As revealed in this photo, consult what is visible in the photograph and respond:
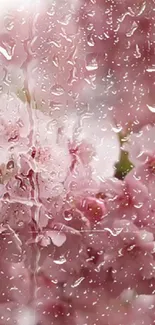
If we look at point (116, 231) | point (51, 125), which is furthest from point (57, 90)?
point (116, 231)

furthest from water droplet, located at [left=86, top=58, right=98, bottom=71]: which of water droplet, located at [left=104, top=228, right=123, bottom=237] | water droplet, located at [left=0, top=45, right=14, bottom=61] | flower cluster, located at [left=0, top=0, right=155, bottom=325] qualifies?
water droplet, located at [left=104, top=228, right=123, bottom=237]

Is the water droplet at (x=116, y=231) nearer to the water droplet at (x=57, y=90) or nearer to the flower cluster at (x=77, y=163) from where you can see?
the flower cluster at (x=77, y=163)

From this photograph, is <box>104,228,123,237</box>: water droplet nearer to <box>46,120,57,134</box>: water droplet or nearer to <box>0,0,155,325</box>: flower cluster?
<box>0,0,155,325</box>: flower cluster

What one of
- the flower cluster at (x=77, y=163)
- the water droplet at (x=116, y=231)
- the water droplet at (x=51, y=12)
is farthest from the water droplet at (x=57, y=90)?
the water droplet at (x=116, y=231)

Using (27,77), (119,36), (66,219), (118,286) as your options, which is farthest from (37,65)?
(118,286)

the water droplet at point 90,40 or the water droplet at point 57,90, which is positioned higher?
the water droplet at point 90,40

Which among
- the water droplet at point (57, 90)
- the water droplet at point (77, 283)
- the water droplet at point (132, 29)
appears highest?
the water droplet at point (132, 29)

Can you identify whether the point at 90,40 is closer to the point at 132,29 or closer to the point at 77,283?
the point at 132,29

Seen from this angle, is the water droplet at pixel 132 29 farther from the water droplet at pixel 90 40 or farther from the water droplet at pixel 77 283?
the water droplet at pixel 77 283

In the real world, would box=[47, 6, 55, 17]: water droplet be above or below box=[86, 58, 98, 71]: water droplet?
above
